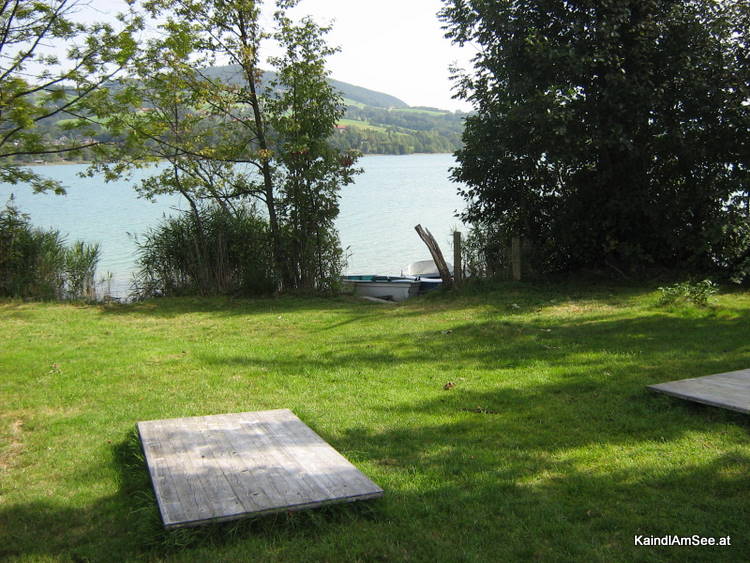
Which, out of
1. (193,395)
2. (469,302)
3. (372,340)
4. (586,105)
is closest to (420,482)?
(193,395)

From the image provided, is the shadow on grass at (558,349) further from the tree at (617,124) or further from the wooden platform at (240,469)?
the tree at (617,124)

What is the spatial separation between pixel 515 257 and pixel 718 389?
7.57 meters

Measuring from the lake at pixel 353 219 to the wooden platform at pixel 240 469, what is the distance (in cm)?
878

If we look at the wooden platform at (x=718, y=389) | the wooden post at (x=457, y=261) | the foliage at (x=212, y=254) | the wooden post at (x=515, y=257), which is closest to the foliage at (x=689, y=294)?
the wooden post at (x=515, y=257)

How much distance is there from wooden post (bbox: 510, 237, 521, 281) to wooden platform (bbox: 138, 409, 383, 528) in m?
8.60

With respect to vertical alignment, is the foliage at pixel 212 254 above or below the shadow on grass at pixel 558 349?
above

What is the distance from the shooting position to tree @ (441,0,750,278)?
38.2 feet

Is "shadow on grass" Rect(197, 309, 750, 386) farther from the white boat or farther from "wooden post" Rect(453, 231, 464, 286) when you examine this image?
the white boat

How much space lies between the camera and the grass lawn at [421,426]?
11.8ft

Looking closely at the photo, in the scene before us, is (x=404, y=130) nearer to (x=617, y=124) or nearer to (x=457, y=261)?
(x=457, y=261)

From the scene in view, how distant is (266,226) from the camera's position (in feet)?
46.5

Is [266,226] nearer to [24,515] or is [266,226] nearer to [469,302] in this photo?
[469,302]

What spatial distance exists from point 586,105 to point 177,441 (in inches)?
392

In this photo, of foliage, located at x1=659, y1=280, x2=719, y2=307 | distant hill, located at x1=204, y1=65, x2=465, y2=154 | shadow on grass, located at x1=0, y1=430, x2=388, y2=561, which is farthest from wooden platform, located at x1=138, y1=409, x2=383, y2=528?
distant hill, located at x1=204, y1=65, x2=465, y2=154
